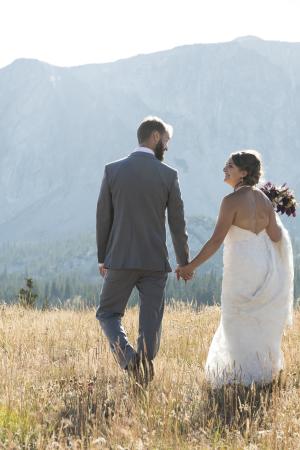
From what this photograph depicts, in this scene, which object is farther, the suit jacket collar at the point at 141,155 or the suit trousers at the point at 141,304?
the suit jacket collar at the point at 141,155

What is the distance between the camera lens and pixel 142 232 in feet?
22.4

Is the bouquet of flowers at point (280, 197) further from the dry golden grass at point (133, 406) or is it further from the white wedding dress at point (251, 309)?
the dry golden grass at point (133, 406)

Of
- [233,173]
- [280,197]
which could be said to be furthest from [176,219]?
[280,197]

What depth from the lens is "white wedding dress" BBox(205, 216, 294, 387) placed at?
21.4ft

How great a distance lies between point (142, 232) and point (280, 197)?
5.80 ft

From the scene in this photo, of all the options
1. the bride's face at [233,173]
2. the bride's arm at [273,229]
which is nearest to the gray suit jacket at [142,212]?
the bride's face at [233,173]

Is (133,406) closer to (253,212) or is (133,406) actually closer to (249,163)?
(253,212)

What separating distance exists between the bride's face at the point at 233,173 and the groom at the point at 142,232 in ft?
1.78

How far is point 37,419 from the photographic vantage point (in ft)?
16.2

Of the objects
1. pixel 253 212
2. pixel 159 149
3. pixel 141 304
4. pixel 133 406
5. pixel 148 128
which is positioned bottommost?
pixel 133 406

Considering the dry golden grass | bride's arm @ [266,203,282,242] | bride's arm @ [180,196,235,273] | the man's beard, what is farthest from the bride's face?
the dry golden grass

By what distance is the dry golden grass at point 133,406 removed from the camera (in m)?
4.34

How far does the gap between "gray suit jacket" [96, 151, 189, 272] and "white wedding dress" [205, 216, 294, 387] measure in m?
0.63

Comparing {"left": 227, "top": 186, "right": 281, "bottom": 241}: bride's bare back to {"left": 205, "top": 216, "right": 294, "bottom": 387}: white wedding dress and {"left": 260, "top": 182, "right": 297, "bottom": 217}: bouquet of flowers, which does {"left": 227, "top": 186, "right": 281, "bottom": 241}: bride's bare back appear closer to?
{"left": 205, "top": 216, "right": 294, "bottom": 387}: white wedding dress
